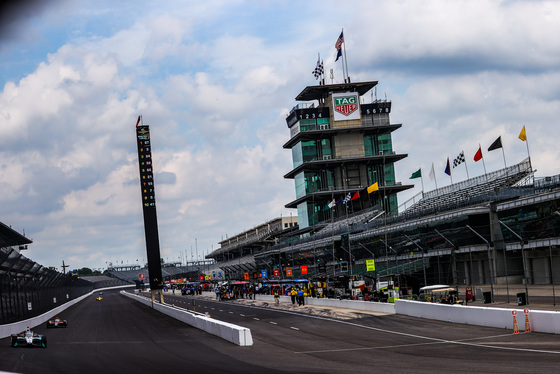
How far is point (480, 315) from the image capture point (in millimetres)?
30625

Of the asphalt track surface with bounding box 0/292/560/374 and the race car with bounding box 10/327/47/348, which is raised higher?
the race car with bounding box 10/327/47/348

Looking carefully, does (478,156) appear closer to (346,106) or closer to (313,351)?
(313,351)

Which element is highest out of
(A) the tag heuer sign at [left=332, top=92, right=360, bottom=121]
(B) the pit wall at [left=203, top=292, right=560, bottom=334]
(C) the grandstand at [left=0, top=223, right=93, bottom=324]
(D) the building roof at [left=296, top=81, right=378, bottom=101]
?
(D) the building roof at [left=296, top=81, right=378, bottom=101]

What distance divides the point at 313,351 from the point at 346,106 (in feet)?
340

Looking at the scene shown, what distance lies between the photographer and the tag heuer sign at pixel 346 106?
12488 centimetres

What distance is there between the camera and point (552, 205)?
51.6 m

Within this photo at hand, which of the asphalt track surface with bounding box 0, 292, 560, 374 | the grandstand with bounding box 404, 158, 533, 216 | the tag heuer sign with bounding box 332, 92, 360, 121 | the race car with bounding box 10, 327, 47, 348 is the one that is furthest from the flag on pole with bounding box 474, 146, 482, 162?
the tag heuer sign with bounding box 332, 92, 360, 121

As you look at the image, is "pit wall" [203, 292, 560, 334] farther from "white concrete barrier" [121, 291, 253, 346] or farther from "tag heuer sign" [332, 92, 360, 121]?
"tag heuer sign" [332, 92, 360, 121]

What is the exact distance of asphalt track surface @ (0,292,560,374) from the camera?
19.2 meters

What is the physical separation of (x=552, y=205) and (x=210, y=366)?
38806mm

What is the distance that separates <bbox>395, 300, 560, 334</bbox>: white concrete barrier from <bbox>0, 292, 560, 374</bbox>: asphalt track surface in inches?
23.6

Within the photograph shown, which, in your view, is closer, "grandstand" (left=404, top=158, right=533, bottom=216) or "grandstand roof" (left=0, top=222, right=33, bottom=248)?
"grandstand" (left=404, top=158, right=533, bottom=216)

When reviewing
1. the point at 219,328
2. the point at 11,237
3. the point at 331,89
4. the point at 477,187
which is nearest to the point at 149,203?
the point at 477,187

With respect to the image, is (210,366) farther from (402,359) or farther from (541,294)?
(541,294)
